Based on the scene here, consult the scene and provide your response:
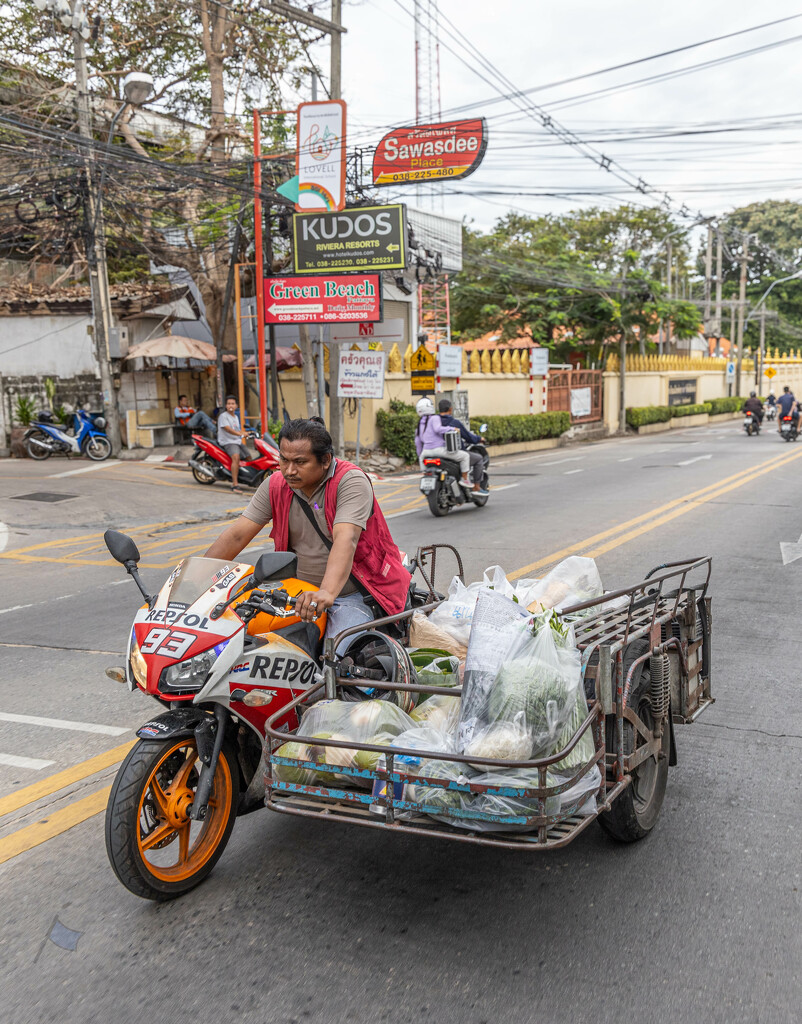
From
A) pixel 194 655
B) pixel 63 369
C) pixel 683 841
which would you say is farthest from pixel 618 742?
pixel 63 369

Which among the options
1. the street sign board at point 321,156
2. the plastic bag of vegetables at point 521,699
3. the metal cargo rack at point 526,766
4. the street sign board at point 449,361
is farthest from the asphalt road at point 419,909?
the street sign board at point 449,361

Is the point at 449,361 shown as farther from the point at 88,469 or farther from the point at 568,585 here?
the point at 568,585

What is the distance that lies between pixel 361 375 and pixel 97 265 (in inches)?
230

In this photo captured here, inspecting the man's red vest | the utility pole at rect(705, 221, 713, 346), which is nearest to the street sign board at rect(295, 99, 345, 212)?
the man's red vest

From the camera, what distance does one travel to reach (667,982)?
8.82ft

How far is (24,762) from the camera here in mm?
4473

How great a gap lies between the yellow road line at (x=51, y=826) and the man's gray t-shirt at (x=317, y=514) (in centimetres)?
119

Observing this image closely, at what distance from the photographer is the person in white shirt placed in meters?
16.7

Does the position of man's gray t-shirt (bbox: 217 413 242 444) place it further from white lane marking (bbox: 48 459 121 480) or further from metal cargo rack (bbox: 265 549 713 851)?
metal cargo rack (bbox: 265 549 713 851)

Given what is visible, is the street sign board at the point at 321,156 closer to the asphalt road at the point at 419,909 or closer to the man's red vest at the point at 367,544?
the asphalt road at the point at 419,909

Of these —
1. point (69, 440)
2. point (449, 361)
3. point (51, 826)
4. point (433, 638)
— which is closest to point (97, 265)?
point (69, 440)

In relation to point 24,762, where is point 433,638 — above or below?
above

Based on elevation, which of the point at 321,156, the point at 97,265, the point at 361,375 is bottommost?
the point at 361,375

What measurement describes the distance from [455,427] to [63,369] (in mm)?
11694
